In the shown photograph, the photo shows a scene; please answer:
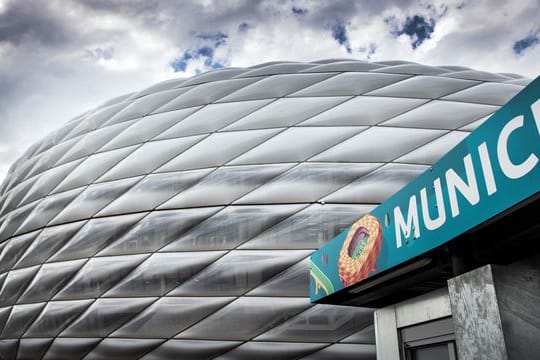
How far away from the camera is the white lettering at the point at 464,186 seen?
303 centimetres

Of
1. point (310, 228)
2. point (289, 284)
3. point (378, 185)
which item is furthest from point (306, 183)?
point (289, 284)

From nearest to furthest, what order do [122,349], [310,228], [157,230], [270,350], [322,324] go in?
[322,324] → [270,350] → [310,228] → [122,349] → [157,230]

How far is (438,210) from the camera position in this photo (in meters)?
3.45

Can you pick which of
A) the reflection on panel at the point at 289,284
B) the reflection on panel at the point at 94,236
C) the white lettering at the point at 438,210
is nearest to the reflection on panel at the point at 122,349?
the reflection on panel at the point at 94,236

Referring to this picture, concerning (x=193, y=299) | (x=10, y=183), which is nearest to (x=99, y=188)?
(x=193, y=299)

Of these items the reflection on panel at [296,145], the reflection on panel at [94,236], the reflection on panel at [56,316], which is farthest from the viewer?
the reflection on panel at [94,236]

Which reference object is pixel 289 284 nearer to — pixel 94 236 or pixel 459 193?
pixel 94 236

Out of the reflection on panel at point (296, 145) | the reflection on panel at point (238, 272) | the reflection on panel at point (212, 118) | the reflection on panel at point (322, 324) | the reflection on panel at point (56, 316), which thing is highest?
the reflection on panel at point (212, 118)

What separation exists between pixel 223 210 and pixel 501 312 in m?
7.22

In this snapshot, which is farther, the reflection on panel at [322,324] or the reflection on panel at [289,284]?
the reflection on panel at [289,284]

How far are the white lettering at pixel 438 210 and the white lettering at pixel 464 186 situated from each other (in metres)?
0.12

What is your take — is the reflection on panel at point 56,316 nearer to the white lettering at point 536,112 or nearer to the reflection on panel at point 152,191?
the reflection on panel at point 152,191

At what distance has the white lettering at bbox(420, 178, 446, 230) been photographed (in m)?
3.41

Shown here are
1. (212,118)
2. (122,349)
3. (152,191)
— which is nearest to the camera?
(122,349)
